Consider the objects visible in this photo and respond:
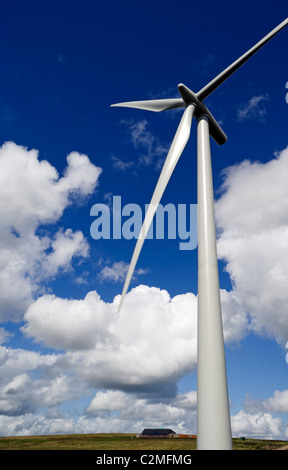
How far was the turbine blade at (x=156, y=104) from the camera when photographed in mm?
28344

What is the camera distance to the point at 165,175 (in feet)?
72.0

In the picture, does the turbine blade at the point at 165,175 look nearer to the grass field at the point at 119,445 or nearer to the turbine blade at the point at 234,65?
the turbine blade at the point at 234,65

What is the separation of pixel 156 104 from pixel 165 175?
38.0 feet

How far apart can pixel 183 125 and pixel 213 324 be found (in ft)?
49.3

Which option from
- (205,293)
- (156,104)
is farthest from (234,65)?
(205,293)

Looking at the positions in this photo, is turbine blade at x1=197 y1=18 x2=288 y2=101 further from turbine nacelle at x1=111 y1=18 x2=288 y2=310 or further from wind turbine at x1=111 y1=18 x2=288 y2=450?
wind turbine at x1=111 y1=18 x2=288 y2=450

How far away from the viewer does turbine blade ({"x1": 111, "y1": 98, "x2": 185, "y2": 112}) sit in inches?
1116

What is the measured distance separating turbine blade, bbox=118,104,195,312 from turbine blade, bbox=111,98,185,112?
308 cm

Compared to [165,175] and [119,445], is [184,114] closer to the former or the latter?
[165,175]

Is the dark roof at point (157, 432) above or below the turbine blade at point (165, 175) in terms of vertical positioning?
below

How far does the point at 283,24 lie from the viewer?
2723cm

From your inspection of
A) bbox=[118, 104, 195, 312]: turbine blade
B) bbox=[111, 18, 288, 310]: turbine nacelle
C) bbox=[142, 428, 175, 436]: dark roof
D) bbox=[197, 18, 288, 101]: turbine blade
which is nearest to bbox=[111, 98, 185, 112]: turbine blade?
bbox=[111, 18, 288, 310]: turbine nacelle

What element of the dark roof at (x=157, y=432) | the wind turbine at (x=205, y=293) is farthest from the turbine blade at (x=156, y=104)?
the dark roof at (x=157, y=432)
